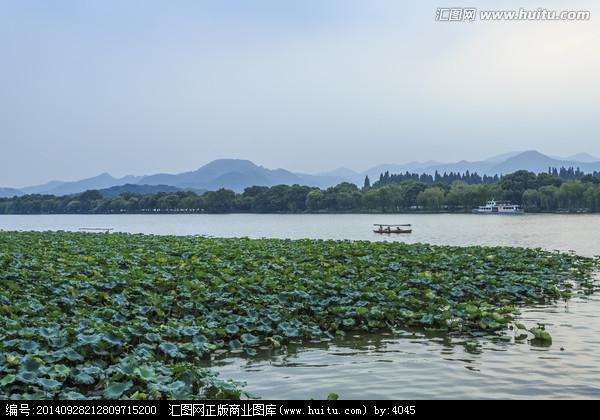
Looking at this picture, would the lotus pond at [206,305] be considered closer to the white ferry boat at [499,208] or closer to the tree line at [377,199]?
the white ferry boat at [499,208]

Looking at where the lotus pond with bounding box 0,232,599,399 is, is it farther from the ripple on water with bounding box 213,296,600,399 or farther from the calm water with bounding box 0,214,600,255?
the calm water with bounding box 0,214,600,255

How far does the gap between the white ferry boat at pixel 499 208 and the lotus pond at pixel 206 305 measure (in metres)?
117

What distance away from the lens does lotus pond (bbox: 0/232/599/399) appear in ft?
24.4

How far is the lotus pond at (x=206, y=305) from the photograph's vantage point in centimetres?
744

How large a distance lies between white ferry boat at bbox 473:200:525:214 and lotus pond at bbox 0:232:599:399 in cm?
11693

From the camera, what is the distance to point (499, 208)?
132375mm

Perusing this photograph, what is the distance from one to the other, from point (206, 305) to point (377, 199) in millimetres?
139145
